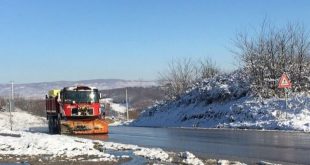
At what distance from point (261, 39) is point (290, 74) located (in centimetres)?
388

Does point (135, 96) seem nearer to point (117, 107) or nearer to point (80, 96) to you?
point (117, 107)

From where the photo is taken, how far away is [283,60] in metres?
38.9

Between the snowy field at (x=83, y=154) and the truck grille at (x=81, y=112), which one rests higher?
the truck grille at (x=81, y=112)

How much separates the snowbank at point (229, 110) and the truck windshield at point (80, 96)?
8.30 metres

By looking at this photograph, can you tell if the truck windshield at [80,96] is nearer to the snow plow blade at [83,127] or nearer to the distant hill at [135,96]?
the snow plow blade at [83,127]

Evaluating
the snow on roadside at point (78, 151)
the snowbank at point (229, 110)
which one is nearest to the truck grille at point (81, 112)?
the snowbank at point (229, 110)

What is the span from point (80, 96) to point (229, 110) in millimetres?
10530

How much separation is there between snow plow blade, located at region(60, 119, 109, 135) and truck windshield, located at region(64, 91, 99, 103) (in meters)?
1.36

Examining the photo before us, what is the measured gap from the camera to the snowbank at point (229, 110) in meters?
30.2

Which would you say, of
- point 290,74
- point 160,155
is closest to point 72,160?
point 160,155

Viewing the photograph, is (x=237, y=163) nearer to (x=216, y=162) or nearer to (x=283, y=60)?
(x=216, y=162)

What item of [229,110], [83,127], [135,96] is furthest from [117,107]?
[83,127]

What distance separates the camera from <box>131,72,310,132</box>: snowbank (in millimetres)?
30250

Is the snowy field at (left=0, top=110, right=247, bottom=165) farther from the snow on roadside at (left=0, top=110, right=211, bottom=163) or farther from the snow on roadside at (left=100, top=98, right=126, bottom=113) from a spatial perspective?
the snow on roadside at (left=100, top=98, right=126, bottom=113)
